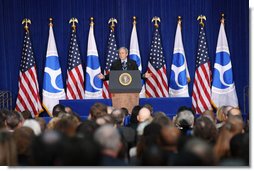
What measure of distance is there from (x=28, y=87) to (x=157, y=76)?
3.24 m

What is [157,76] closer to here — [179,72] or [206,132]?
[179,72]

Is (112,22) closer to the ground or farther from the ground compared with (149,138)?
farther from the ground

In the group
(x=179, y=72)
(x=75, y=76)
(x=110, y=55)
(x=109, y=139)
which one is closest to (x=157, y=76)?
(x=179, y=72)

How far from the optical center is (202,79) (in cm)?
1291

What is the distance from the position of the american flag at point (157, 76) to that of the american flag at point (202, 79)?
0.75 meters

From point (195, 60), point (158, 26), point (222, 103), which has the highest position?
point (158, 26)

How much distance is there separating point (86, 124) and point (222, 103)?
8309 mm

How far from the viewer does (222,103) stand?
12852 mm

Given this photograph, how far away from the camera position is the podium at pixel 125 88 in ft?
31.3

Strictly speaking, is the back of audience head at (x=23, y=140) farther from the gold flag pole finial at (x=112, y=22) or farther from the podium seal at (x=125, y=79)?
the gold flag pole finial at (x=112, y=22)

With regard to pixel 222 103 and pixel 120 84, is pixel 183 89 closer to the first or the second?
pixel 222 103

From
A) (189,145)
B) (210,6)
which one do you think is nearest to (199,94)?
(210,6)

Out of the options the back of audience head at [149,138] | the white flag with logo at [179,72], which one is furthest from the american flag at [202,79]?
the back of audience head at [149,138]

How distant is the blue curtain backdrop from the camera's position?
13.2m
